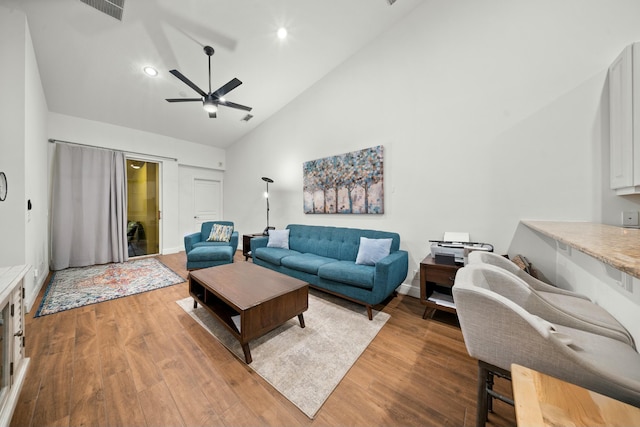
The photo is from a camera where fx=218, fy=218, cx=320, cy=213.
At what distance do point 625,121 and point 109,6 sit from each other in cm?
462

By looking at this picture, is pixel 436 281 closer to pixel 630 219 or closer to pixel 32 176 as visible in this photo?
pixel 630 219

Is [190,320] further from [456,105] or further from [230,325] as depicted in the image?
[456,105]

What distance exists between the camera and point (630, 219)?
65.0 inches

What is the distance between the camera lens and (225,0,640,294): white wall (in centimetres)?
182

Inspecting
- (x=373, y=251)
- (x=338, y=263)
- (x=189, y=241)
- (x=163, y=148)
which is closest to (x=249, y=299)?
(x=338, y=263)

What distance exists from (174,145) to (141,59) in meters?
2.40

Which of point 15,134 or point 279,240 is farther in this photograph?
point 279,240

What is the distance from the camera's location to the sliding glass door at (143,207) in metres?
4.73

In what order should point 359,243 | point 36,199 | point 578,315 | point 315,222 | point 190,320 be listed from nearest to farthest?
point 578,315 → point 190,320 → point 36,199 → point 359,243 → point 315,222

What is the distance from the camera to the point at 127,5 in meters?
2.31

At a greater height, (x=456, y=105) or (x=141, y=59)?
(x=141, y=59)

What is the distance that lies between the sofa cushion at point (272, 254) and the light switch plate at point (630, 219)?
3197 mm

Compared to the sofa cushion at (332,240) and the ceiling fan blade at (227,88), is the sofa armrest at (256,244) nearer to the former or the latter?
the sofa cushion at (332,240)

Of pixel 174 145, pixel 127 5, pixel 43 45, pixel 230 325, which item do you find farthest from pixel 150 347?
pixel 174 145
